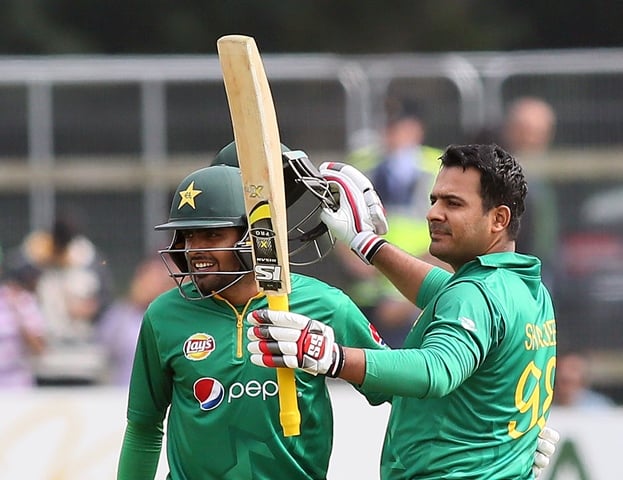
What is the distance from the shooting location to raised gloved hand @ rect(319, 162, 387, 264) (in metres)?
4.41

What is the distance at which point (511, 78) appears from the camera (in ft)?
27.8

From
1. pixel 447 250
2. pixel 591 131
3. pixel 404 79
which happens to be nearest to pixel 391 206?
pixel 404 79

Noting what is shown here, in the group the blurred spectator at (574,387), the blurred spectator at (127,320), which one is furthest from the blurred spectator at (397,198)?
the blurred spectator at (127,320)

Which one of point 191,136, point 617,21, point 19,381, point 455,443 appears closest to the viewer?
point 455,443

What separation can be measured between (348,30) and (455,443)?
15634mm

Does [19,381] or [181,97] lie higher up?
[181,97]

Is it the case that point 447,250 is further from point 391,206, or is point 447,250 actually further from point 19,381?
point 19,381

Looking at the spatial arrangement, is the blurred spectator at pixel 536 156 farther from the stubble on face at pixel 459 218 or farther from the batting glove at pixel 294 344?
the batting glove at pixel 294 344

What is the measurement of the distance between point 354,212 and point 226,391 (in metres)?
0.67

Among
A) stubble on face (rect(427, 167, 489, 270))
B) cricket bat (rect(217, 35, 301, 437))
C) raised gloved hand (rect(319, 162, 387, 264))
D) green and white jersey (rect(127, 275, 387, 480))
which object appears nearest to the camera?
cricket bat (rect(217, 35, 301, 437))

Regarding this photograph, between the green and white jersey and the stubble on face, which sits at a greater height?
the stubble on face

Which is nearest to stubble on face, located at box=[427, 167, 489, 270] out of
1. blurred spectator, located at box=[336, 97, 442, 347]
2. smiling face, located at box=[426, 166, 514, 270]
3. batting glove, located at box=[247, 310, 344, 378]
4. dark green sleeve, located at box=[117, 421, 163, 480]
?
smiling face, located at box=[426, 166, 514, 270]

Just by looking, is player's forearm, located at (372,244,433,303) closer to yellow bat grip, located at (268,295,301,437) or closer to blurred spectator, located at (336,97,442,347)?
yellow bat grip, located at (268,295,301,437)

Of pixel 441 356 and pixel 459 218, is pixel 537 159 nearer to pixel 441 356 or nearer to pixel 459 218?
pixel 459 218
